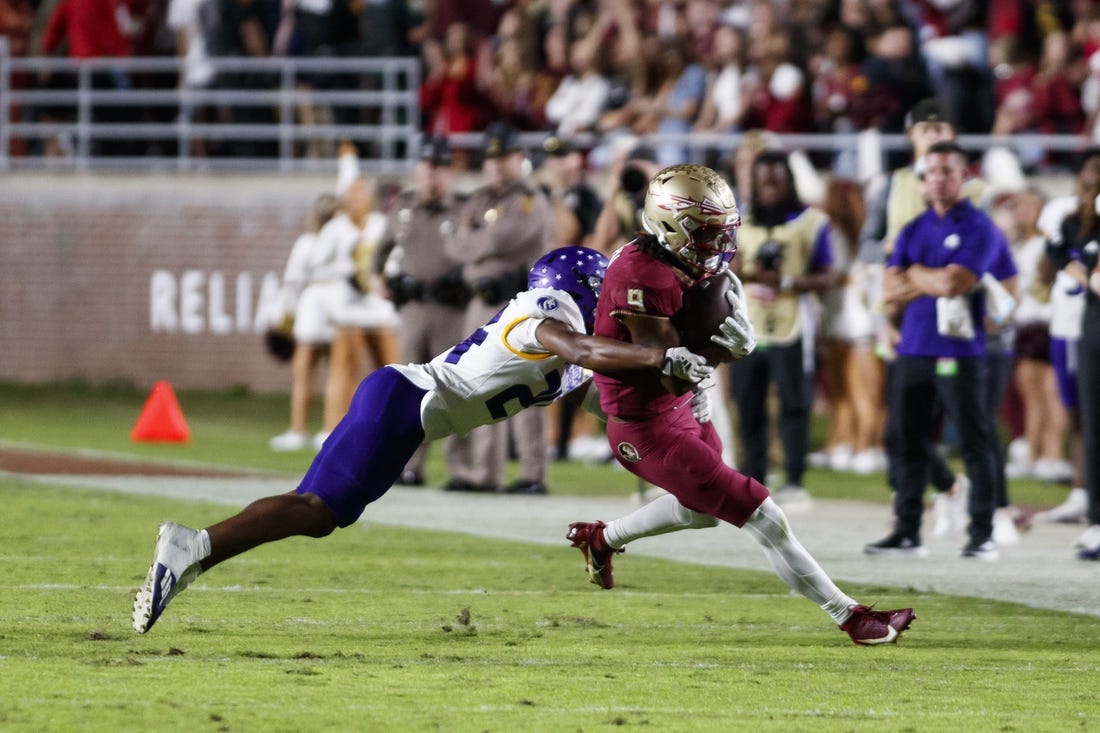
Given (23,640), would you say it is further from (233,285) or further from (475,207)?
(233,285)

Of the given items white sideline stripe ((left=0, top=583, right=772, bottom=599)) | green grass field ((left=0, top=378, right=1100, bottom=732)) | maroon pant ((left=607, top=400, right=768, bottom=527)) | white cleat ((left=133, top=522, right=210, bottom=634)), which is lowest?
white sideline stripe ((left=0, top=583, right=772, bottom=599))

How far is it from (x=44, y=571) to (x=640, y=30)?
11362 mm

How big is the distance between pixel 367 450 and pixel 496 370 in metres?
0.56

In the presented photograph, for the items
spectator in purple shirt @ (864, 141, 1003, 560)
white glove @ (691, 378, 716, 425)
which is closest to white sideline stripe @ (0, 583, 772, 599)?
white glove @ (691, 378, 716, 425)

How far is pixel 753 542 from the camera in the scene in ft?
33.4

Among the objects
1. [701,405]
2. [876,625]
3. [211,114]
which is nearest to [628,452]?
[701,405]

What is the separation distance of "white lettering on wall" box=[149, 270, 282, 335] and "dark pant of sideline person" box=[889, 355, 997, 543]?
11.6 meters

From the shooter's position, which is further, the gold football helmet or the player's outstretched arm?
the gold football helmet

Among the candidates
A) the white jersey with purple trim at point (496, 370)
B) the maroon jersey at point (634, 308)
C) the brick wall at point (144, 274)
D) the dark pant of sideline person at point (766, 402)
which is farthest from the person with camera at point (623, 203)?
the brick wall at point (144, 274)

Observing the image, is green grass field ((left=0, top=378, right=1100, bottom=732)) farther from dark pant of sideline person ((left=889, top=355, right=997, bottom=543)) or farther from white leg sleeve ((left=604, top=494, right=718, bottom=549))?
dark pant of sideline person ((left=889, top=355, right=997, bottom=543))

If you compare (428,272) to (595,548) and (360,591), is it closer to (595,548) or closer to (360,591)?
(360,591)

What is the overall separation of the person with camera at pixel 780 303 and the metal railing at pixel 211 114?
6.71 m

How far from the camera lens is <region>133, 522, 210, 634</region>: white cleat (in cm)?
633

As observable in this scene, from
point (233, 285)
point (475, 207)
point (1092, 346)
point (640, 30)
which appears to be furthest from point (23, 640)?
point (233, 285)
